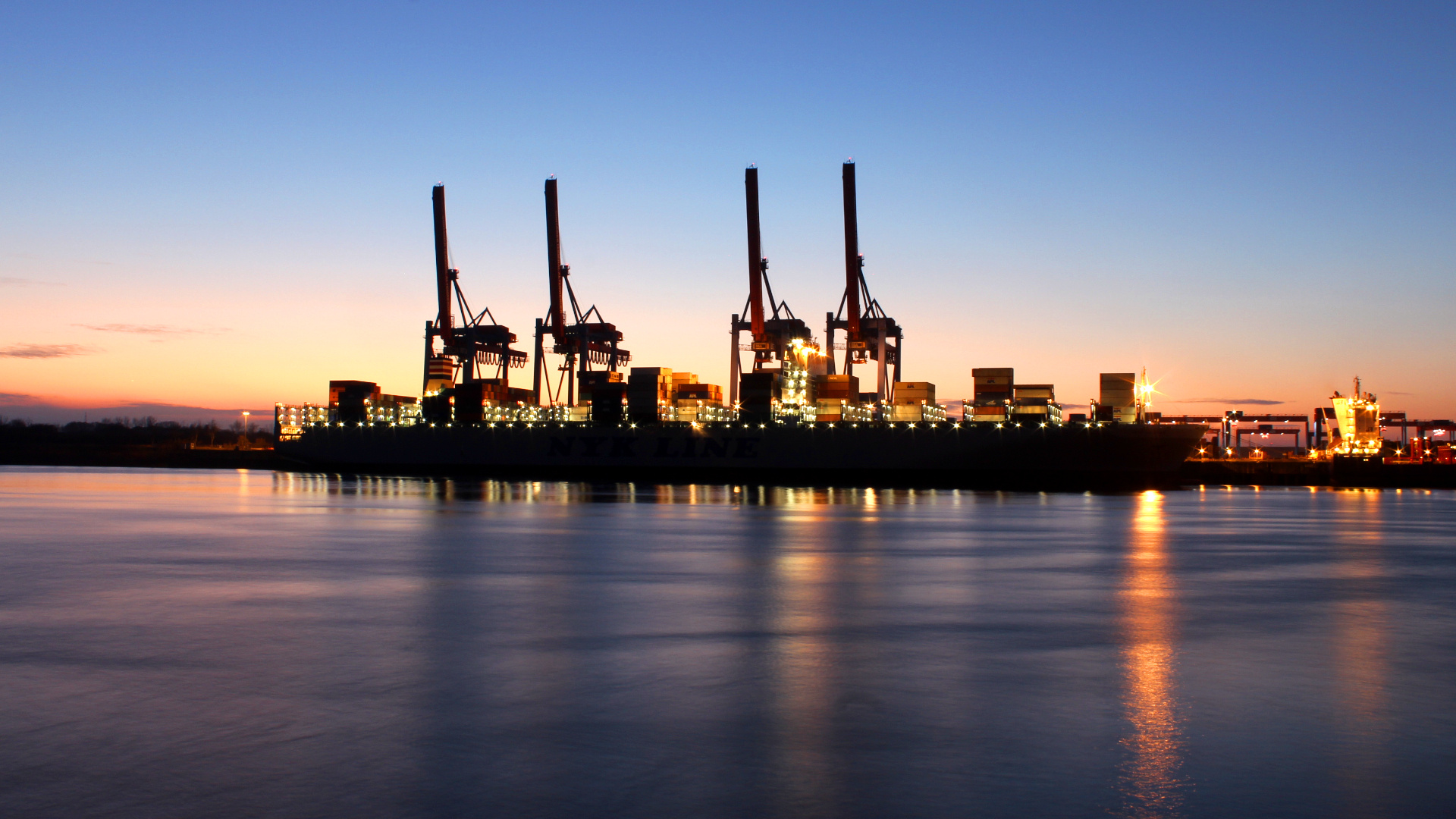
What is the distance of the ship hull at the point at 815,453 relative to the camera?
69.2 metres

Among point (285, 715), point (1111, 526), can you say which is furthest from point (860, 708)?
point (1111, 526)

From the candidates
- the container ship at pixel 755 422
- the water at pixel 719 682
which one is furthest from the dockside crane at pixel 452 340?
the water at pixel 719 682

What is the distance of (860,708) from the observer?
8375 mm

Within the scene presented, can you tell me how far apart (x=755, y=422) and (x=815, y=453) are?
4877 millimetres

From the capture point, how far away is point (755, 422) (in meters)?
74.6

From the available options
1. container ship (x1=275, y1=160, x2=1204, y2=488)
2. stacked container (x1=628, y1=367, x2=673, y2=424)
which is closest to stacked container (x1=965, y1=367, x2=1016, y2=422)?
container ship (x1=275, y1=160, x2=1204, y2=488)

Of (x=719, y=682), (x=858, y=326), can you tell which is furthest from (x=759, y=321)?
(x=719, y=682)

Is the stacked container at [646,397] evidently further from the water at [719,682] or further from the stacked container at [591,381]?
the water at [719,682]

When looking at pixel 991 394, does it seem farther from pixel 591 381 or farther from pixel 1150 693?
pixel 1150 693

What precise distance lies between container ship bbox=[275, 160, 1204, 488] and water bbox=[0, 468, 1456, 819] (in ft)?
157

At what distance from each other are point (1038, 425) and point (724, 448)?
69.8 feet

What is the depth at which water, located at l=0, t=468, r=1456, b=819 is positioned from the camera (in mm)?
6223

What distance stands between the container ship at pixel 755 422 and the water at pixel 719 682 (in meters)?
47.7

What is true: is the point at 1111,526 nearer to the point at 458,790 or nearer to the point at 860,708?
the point at 860,708
